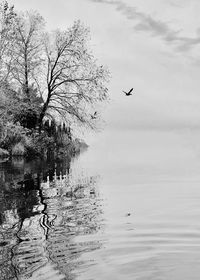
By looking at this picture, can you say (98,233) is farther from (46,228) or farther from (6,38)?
(6,38)

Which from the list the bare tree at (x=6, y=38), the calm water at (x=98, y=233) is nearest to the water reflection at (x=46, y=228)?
the calm water at (x=98, y=233)

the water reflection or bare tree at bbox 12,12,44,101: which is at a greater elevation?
bare tree at bbox 12,12,44,101

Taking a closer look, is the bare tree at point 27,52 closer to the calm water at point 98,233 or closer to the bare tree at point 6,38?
the bare tree at point 6,38

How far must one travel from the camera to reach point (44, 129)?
145 ft

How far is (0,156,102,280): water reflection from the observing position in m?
7.09

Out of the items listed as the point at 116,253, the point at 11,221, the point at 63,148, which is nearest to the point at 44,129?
the point at 63,148

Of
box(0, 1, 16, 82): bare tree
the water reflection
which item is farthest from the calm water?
box(0, 1, 16, 82): bare tree

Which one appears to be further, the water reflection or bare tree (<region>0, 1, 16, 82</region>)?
bare tree (<region>0, 1, 16, 82</region>)

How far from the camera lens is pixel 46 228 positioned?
9.77 m

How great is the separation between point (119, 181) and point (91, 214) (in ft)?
29.4

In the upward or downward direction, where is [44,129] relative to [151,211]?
upward

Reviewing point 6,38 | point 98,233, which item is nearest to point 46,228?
point 98,233

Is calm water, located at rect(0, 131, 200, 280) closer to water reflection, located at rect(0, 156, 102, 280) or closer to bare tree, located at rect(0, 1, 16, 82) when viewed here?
water reflection, located at rect(0, 156, 102, 280)

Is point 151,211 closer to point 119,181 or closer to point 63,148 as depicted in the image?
point 119,181
